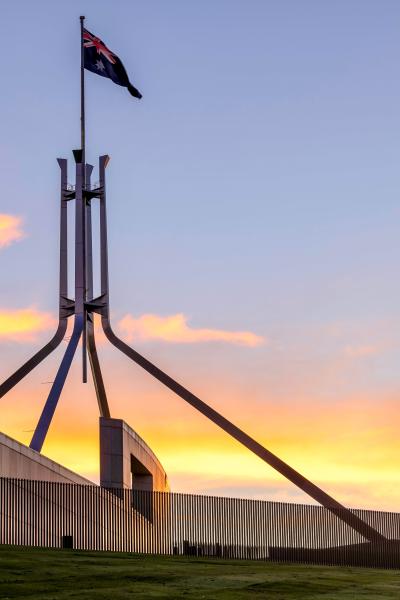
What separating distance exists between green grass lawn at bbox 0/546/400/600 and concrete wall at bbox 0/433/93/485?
6459mm

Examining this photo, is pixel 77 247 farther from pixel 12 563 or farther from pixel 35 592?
pixel 35 592

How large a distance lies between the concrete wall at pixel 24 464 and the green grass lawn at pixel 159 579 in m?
6.46

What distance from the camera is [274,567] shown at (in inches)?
1337

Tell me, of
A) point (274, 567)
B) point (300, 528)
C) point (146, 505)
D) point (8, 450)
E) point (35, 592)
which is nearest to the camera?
point (35, 592)

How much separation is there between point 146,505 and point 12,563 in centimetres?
1520

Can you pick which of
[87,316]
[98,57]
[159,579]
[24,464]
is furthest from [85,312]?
[159,579]

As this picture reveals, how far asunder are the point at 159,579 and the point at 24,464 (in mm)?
16286

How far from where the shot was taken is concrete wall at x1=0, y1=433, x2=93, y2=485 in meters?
39.1

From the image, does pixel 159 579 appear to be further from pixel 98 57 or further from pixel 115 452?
pixel 98 57

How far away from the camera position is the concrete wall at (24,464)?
128 ft

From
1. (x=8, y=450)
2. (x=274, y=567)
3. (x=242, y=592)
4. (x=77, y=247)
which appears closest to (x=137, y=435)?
(x=77, y=247)

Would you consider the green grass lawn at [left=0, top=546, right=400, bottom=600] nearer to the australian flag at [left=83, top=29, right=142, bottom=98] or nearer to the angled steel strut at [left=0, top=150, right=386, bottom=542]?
the angled steel strut at [left=0, top=150, right=386, bottom=542]

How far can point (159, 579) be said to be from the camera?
26328mm

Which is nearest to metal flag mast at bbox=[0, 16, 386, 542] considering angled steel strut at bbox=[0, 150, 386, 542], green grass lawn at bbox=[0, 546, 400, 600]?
angled steel strut at bbox=[0, 150, 386, 542]
